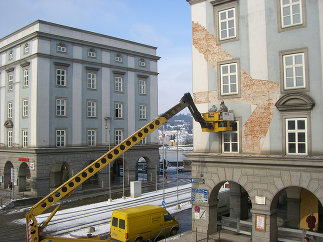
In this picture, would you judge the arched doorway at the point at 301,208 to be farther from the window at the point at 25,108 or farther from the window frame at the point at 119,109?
the window at the point at 25,108

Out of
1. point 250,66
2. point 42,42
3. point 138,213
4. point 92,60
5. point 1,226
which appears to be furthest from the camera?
point 92,60

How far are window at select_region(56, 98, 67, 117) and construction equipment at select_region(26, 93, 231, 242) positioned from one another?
24.8 m

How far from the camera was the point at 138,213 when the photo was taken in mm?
20453

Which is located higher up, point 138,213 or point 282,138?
point 282,138

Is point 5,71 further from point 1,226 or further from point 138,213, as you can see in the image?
point 138,213

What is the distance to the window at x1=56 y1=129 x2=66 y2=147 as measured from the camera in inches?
1620

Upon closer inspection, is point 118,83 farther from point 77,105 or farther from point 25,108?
point 25,108

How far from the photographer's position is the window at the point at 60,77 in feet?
136

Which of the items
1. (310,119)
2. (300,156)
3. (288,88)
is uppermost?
(288,88)

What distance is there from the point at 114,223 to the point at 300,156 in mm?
11636

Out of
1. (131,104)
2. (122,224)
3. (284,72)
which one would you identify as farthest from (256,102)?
(131,104)

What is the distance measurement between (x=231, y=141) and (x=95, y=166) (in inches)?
319

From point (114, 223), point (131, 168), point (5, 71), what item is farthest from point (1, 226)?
point (5, 71)

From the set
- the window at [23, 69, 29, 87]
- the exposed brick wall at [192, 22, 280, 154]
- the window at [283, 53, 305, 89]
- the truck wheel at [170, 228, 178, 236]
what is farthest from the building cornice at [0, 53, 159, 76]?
the window at [283, 53, 305, 89]
